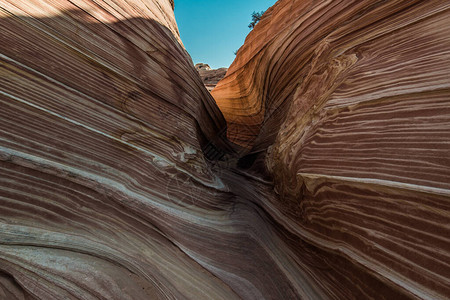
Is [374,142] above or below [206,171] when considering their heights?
above

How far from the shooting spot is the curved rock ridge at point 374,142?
0.60 m

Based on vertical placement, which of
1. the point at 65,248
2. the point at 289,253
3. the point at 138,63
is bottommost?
the point at 65,248

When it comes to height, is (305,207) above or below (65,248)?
above

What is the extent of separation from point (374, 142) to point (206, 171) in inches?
38.8

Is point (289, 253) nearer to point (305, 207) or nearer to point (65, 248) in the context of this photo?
point (305, 207)

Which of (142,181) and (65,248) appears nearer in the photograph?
(65,248)

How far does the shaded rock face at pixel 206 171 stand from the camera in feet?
2.16

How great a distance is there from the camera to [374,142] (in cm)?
79

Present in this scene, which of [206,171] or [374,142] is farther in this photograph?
[206,171]

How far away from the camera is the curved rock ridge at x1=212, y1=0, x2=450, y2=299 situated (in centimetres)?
60

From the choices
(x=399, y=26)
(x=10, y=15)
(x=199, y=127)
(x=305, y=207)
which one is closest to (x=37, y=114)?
(x=10, y=15)

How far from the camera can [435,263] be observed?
56cm

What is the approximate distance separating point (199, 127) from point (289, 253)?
1.11 metres

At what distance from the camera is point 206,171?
1458 mm
